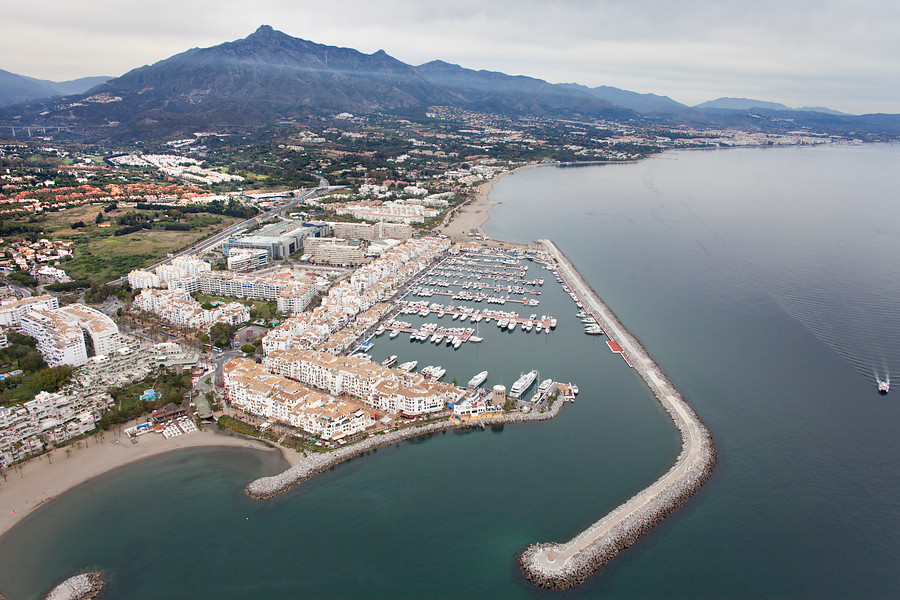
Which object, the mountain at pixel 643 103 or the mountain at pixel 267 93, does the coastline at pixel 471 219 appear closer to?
the mountain at pixel 267 93

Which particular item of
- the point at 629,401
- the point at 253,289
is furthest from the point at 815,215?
the point at 253,289

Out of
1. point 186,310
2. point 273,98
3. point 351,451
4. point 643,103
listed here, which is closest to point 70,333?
point 186,310

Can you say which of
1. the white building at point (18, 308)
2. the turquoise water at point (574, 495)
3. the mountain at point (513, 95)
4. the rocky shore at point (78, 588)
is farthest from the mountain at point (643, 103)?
the rocky shore at point (78, 588)

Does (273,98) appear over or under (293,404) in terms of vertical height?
over

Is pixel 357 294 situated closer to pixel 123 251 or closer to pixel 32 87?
pixel 123 251

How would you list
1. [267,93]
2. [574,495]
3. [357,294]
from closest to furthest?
[574,495]
[357,294]
[267,93]

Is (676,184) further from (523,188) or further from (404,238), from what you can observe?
(404,238)

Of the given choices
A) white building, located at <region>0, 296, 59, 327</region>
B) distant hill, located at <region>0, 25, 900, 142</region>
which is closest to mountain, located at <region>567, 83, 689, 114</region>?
distant hill, located at <region>0, 25, 900, 142</region>
